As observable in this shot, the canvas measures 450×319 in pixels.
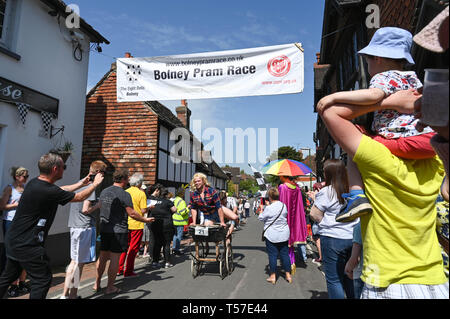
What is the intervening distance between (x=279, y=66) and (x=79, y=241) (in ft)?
15.5

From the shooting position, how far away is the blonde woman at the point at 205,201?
573 cm

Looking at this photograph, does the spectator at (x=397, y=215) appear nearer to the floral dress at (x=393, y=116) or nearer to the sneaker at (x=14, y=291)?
the floral dress at (x=393, y=116)

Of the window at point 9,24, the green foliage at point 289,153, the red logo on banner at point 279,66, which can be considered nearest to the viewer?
the red logo on banner at point 279,66

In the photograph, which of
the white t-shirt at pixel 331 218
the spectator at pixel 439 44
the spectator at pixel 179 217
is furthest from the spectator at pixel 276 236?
the spectator at pixel 439 44

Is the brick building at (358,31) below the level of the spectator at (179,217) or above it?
above

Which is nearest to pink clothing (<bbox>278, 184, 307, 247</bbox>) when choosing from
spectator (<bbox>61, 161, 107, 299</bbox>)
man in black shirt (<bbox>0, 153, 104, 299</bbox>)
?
spectator (<bbox>61, 161, 107, 299</bbox>)

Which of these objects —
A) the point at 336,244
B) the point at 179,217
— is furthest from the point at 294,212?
the point at 179,217

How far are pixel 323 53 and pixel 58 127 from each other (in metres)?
10.5

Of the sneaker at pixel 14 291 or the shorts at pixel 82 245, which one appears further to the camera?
the sneaker at pixel 14 291

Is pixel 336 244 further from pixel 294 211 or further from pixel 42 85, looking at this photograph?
pixel 42 85

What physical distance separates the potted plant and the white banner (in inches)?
93.5

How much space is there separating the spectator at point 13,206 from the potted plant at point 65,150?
80.7 inches

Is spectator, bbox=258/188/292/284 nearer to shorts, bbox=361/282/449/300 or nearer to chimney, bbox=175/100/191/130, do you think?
shorts, bbox=361/282/449/300

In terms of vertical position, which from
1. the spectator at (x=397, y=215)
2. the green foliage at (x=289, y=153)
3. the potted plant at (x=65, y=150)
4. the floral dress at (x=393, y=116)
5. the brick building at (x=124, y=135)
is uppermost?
the green foliage at (x=289, y=153)
